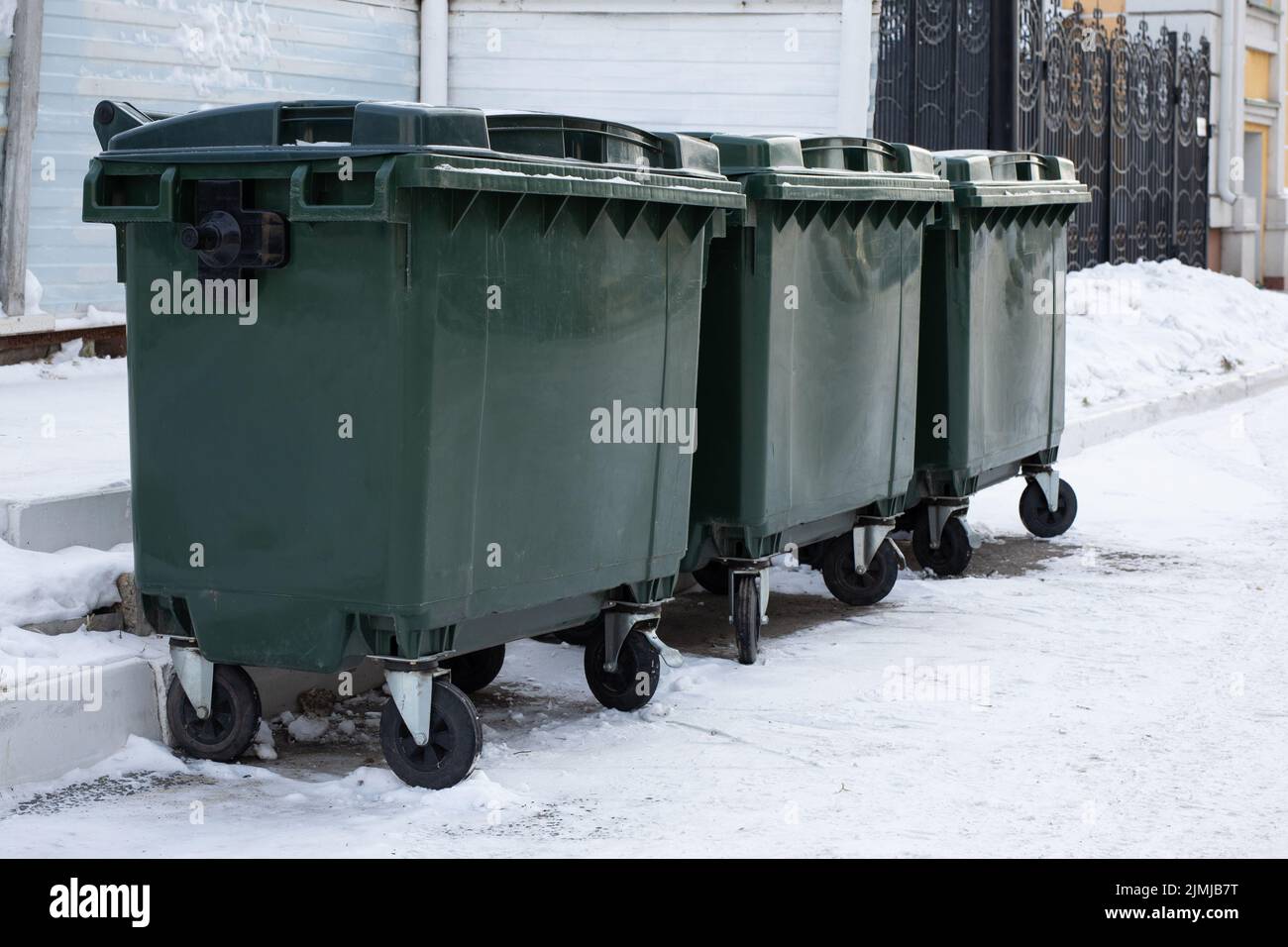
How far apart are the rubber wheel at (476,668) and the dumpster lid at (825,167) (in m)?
1.65

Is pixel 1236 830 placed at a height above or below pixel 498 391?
below

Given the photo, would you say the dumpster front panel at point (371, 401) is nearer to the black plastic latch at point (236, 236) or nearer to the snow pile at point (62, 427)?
the black plastic latch at point (236, 236)

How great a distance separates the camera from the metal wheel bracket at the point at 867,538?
6641mm

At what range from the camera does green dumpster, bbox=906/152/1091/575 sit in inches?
280

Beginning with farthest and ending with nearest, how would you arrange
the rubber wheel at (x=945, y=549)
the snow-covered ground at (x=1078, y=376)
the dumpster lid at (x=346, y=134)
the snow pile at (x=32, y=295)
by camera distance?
the snow pile at (x=32, y=295)
the rubber wheel at (x=945, y=549)
the snow-covered ground at (x=1078, y=376)
the dumpster lid at (x=346, y=134)

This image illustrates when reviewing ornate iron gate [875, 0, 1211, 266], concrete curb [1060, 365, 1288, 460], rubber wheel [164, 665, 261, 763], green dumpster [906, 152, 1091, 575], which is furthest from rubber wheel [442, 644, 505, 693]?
ornate iron gate [875, 0, 1211, 266]

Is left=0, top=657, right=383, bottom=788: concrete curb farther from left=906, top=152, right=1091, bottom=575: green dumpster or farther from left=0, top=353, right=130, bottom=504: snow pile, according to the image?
left=906, top=152, right=1091, bottom=575: green dumpster

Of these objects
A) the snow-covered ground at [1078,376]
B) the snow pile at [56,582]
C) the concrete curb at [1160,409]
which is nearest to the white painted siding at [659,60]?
the concrete curb at [1160,409]

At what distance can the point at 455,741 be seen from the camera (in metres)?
4.36

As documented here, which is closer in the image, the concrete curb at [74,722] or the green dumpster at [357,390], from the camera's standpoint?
the green dumpster at [357,390]

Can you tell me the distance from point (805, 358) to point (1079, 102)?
12635 millimetres

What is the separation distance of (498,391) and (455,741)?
0.87m
